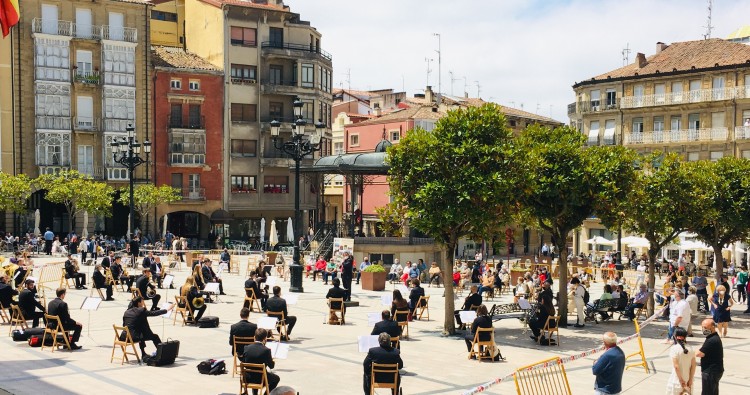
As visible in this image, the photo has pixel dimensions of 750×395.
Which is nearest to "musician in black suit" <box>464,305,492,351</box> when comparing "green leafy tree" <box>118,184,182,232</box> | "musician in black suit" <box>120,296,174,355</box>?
"musician in black suit" <box>120,296,174,355</box>

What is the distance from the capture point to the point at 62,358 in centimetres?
1806

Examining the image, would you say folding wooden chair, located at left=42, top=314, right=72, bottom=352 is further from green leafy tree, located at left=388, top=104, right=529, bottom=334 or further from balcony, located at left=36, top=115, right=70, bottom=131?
balcony, located at left=36, top=115, right=70, bottom=131

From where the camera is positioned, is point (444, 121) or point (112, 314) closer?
point (444, 121)

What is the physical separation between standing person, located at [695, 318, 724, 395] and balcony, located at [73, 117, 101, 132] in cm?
5145

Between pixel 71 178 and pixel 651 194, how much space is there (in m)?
39.2

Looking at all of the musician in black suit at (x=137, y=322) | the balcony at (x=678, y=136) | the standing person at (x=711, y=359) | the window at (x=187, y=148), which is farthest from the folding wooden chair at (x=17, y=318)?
the balcony at (x=678, y=136)

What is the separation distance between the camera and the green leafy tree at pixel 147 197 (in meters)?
56.3

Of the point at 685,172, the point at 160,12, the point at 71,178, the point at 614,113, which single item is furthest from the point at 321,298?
the point at 160,12

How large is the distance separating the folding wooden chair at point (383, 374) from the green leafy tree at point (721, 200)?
17.1 m

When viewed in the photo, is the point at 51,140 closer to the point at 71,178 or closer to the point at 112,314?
the point at 71,178

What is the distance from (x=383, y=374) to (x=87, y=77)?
49811 millimetres

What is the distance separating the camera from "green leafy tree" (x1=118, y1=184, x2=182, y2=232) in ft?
185

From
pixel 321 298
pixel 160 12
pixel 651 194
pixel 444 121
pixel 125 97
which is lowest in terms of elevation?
pixel 321 298

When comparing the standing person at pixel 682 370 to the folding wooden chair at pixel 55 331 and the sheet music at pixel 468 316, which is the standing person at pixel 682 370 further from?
the folding wooden chair at pixel 55 331
